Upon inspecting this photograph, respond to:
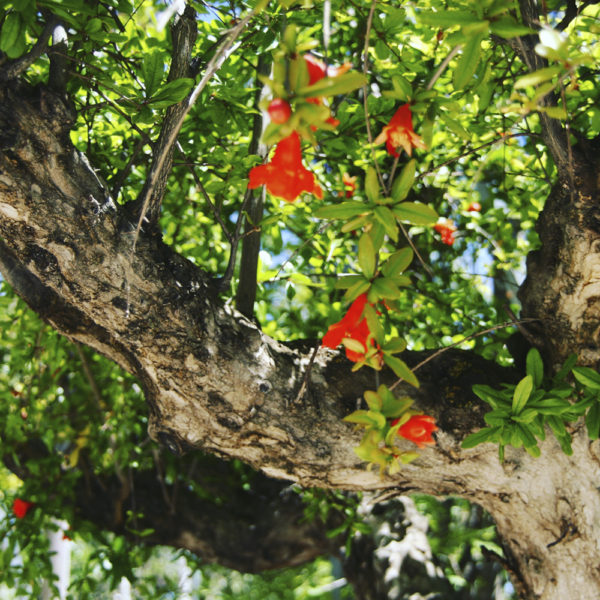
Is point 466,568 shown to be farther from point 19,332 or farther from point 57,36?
point 57,36

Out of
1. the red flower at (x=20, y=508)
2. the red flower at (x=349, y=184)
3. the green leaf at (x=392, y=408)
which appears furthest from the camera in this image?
the red flower at (x=20, y=508)

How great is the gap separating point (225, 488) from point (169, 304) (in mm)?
1978

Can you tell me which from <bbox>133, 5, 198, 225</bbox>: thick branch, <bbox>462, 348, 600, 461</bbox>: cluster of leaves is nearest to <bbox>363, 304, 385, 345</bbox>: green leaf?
<bbox>462, 348, 600, 461</bbox>: cluster of leaves

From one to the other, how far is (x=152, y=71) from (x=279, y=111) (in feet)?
2.02

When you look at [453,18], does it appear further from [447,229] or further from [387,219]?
[447,229]

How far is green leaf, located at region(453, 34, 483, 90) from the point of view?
968 mm

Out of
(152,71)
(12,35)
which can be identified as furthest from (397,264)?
(12,35)

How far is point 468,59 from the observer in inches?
38.9

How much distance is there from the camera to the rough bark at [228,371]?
1.32 meters

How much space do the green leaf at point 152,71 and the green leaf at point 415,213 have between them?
0.63 meters

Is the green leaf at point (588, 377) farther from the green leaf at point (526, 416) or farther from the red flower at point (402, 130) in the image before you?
the red flower at point (402, 130)

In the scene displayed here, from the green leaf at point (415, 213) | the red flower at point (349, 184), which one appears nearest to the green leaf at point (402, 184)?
the green leaf at point (415, 213)

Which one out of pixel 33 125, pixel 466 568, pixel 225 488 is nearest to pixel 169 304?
pixel 33 125

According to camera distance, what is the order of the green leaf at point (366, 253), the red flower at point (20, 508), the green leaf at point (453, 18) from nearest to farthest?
the green leaf at point (453, 18), the green leaf at point (366, 253), the red flower at point (20, 508)
